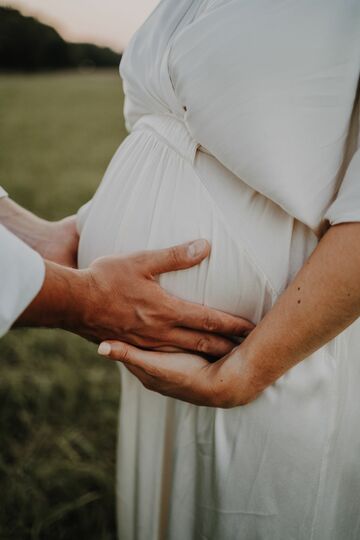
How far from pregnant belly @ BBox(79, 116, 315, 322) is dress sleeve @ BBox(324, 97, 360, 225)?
142 mm

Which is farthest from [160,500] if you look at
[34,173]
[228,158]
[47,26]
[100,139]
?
[47,26]

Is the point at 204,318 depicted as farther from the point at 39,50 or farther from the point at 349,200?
the point at 39,50

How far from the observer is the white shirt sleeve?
762 mm

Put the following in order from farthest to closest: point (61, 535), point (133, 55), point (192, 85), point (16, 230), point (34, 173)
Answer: point (34, 173), point (61, 535), point (16, 230), point (133, 55), point (192, 85)

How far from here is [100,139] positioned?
9602mm

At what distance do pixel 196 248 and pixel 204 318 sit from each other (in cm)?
15

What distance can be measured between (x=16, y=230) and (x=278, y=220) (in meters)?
0.77

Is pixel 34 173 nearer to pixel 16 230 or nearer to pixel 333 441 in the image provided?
pixel 16 230

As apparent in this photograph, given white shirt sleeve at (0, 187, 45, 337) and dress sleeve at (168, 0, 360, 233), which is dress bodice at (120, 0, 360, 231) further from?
white shirt sleeve at (0, 187, 45, 337)

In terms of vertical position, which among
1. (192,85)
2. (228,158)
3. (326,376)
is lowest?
(326,376)

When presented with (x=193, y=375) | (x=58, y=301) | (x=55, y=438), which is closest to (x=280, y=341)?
(x=193, y=375)

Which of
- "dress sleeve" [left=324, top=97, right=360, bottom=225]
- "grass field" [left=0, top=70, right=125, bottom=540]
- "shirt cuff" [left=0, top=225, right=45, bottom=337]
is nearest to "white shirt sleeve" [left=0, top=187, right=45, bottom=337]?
"shirt cuff" [left=0, top=225, right=45, bottom=337]

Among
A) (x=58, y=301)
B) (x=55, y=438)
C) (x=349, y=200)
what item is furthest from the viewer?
(x=55, y=438)

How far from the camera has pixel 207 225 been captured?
940mm
